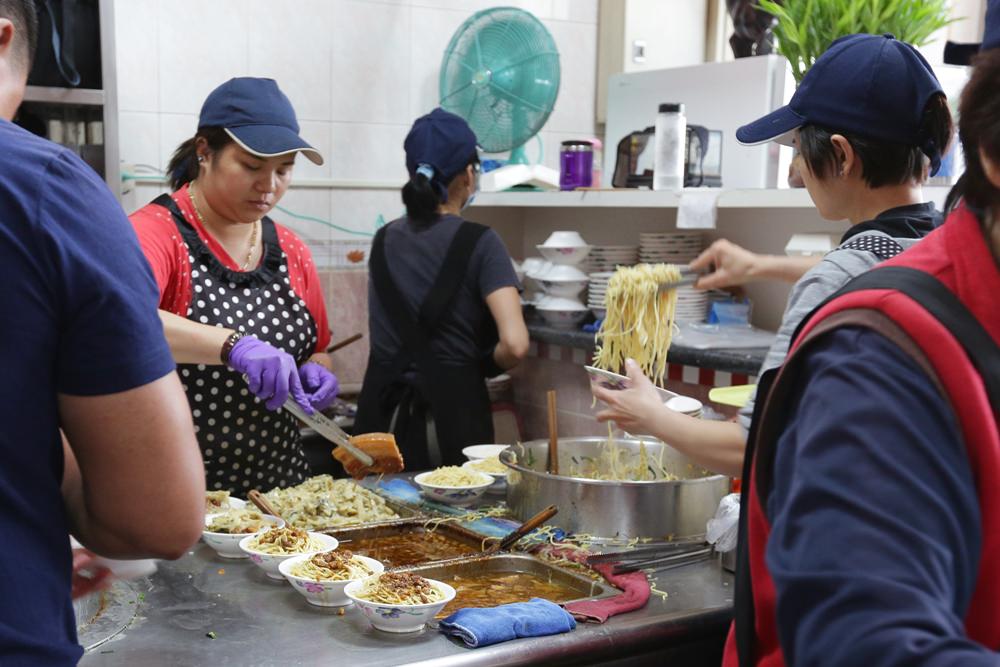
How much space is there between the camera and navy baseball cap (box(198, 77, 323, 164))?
3.16 m

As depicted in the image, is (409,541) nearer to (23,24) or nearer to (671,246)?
(23,24)

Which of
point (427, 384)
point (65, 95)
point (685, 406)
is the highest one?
point (65, 95)

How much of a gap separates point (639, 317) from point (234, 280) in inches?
48.6

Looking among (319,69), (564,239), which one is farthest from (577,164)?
Answer: (319,69)

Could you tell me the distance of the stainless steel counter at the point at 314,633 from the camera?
194cm

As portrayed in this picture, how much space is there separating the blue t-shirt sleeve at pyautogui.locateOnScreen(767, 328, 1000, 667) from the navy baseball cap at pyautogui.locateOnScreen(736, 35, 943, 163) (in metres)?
1.00

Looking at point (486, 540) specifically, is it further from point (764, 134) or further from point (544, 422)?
point (544, 422)

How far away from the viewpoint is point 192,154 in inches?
134

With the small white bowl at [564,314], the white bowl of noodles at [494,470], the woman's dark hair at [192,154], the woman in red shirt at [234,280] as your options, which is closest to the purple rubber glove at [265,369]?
the woman in red shirt at [234,280]

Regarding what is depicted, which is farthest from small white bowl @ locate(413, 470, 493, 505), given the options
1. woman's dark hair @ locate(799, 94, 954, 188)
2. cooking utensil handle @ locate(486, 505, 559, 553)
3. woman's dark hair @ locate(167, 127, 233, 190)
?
woman's dark hair @ locate(799, 94, 954, 188)

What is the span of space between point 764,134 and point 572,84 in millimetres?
3872

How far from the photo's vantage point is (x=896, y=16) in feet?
12.3

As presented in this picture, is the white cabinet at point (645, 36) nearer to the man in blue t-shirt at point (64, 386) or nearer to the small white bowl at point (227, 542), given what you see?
the small white bowl at point (227, 542)

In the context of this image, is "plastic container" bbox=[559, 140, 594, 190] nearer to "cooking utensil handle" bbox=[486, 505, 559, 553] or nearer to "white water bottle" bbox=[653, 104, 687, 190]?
"white water bottle" bbox=[653, 104, 687, 190]
